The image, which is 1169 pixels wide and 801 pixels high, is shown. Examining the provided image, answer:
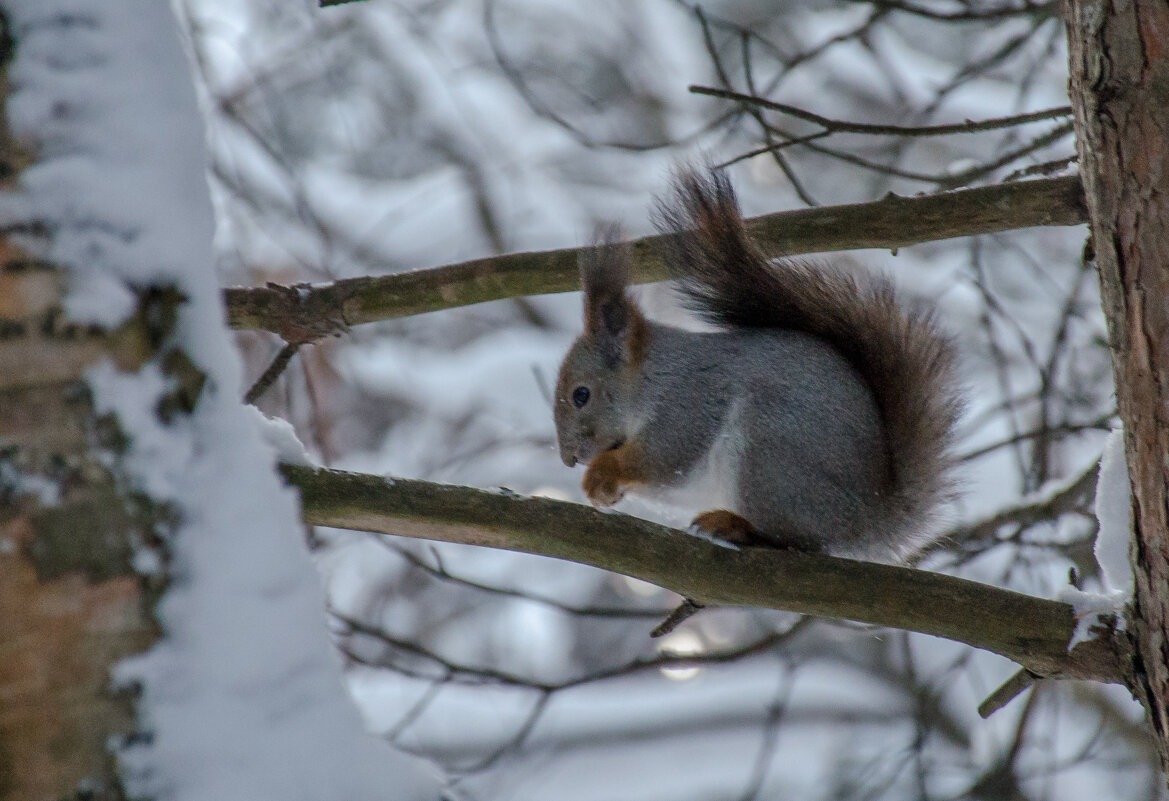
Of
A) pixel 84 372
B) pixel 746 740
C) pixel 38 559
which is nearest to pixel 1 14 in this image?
pixel 84 372

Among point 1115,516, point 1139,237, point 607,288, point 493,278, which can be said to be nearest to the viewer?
point 1139,237

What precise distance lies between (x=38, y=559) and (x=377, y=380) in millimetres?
4381

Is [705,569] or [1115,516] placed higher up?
[1115,516]

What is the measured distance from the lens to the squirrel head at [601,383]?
6.59 feet

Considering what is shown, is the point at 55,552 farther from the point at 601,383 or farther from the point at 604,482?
the point at 601,383

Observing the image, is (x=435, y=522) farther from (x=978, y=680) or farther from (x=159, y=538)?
(x=978, y=680)

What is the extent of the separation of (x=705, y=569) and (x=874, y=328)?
0.75 m

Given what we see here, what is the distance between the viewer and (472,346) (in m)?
5.31

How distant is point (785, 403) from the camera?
1687mm

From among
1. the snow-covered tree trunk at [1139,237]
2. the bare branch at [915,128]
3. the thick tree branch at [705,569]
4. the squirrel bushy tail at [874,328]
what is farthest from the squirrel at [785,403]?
the snow-covered tree trunk at [1139,237]

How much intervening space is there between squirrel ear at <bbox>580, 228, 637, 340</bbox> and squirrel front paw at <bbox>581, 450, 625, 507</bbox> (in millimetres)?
256

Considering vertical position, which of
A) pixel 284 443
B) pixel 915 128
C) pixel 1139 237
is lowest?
pixel 284 443

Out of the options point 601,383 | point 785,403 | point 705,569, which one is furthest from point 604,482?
point 705,569

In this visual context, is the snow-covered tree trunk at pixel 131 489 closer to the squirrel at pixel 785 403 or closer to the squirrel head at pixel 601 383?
the squirrel at pixel 785 403
